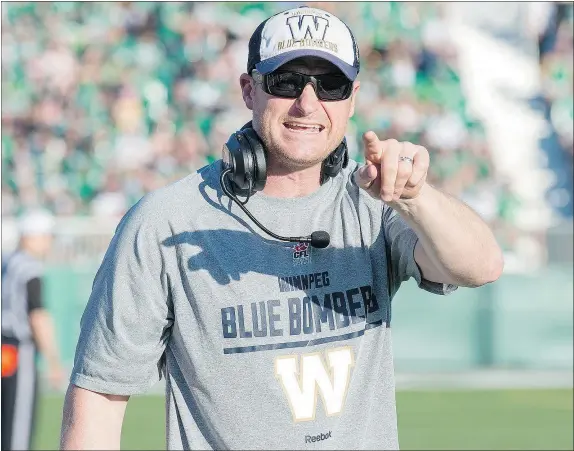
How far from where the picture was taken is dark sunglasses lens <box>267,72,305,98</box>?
3.38 m

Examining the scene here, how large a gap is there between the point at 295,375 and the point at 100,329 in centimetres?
57

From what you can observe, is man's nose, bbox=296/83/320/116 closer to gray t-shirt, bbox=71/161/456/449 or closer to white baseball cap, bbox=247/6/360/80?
white baseball cap, bbox=247/6/360/80

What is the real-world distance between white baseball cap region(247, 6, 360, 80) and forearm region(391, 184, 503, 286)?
0.52 meters

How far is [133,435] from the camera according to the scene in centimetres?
1041

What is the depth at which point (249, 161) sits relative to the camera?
132 inches

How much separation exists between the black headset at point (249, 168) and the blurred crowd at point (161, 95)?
12.4m

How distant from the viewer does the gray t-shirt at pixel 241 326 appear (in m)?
3.28

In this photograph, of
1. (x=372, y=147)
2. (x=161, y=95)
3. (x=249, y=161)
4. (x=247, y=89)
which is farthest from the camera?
(x=161, y=95)

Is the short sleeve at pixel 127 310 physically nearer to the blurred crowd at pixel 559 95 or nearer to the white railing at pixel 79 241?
the white railing at pixel 79 241

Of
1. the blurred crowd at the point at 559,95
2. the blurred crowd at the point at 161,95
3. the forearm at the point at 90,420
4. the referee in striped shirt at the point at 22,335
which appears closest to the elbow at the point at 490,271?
the forearm at the point at 90,420

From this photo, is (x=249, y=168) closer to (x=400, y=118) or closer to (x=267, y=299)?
(x=267, y=299)

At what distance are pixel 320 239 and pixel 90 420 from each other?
2.69ft

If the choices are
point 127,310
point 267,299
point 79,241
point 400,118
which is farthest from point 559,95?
point 127,310

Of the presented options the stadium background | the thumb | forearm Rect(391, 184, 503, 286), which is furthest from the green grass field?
the thumb
